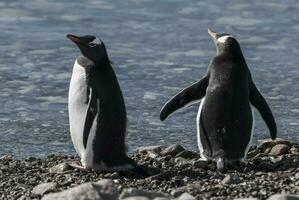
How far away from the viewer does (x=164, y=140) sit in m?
9.63

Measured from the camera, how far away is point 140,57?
12.8 metres

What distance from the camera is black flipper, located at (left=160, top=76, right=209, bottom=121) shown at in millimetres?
8407

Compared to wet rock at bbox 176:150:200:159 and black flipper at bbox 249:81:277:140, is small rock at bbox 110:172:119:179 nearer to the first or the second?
wet rock at bbox 176:150:200:159

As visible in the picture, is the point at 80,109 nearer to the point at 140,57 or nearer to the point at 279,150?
the point at 279,150

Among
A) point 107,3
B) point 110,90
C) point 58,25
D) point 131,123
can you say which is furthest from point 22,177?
point 107,3

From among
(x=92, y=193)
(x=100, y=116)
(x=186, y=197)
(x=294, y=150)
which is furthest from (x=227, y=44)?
(x=92, y=193)

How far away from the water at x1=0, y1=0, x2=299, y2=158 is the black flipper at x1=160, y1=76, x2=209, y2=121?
0.87m

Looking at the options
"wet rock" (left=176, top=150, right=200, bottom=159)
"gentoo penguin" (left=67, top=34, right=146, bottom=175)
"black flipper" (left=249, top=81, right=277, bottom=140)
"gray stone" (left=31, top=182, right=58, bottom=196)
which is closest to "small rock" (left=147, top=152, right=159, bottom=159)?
"wet rock" (left=176, top=150, right=200, bottom=159)

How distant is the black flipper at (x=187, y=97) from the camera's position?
27.6 ft

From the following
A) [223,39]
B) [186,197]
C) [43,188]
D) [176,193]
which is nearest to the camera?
[186,197]

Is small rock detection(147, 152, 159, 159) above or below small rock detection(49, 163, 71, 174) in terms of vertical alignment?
below

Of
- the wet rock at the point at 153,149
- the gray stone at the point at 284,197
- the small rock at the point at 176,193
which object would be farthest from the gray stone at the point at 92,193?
the wet rock at the point at 153,149

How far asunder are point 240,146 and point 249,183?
108 cm

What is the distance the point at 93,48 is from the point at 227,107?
1.08 meters
